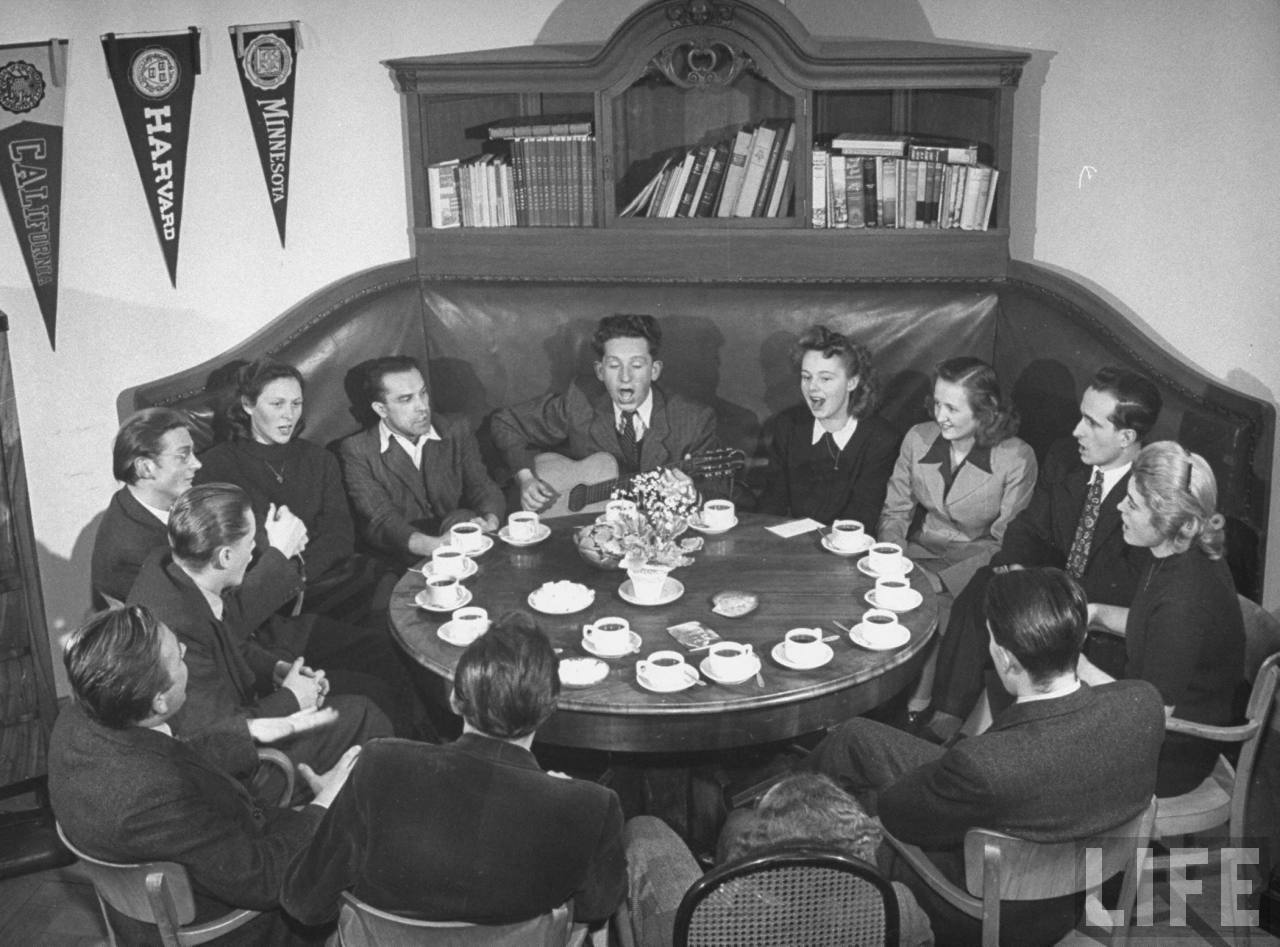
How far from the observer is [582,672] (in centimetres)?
326

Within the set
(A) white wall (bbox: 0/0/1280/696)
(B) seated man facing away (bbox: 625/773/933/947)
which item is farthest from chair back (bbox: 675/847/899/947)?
(A) white wall (bbox: 0/0/1280/696)

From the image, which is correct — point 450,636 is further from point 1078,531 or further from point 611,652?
point 1078,531

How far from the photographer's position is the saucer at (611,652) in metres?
3.37

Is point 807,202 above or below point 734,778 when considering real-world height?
above

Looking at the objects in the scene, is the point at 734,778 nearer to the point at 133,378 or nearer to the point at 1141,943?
the point at 1141,943

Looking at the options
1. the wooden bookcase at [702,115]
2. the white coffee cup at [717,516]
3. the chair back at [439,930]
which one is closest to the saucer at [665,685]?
the chair back at [439,930]

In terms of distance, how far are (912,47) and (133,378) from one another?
3392 mm

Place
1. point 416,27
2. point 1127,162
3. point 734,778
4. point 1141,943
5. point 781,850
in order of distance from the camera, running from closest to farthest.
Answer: point 781,850, point 1141,943, point 734,778, point 1127,162, point 416,27

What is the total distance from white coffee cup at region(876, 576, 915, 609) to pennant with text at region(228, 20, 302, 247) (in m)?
3.12

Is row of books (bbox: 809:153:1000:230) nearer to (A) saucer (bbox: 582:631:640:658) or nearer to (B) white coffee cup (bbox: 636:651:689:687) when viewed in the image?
(A) saucer (bbox: 582:631:640:658)

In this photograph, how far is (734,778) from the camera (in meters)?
4.06

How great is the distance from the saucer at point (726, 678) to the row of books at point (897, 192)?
2684 mm

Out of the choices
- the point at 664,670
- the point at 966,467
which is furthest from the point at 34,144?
the point at 966,467

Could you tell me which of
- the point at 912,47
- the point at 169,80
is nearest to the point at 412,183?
the point at 169,80
